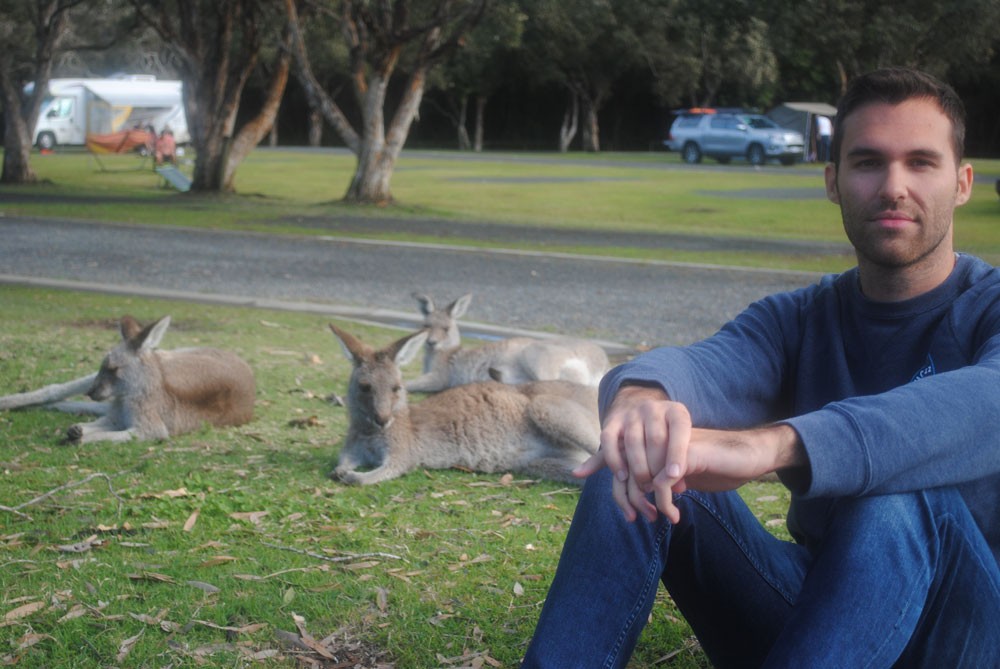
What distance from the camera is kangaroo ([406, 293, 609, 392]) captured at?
307 inches

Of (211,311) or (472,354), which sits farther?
(211,311)

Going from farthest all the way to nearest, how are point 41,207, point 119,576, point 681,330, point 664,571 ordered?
1. point 41,207
2. point 681,330
3. point 119,576
4. point 664,571

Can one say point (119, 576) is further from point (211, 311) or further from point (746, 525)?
point (211, 311)

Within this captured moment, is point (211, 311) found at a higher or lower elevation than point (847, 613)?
lower

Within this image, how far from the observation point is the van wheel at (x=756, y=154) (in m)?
40.6

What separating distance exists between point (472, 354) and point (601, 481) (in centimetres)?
543

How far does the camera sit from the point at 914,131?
9.66 feet

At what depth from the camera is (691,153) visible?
138ft

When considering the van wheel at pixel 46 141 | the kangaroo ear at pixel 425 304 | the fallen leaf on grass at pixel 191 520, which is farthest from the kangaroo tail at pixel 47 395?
the van wheel at pixel 46 141

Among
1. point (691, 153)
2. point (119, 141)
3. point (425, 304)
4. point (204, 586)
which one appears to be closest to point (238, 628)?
point (204, 586)

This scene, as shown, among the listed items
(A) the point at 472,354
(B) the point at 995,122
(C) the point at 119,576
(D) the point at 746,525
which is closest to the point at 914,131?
(D) the point at 746,525

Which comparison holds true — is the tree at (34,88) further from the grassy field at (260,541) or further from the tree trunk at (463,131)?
the tree trunk at (463,131)

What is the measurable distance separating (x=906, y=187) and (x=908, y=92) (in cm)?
23

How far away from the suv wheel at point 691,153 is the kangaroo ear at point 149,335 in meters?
36.4
